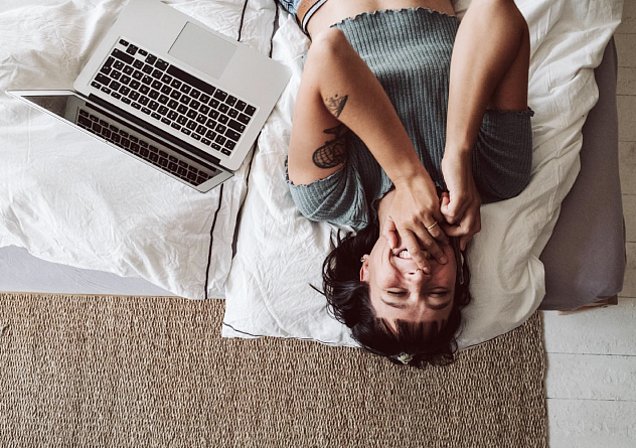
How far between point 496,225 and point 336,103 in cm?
36

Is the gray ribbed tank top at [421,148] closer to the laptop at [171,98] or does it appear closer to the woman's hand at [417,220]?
the woman's hand at [417,220]

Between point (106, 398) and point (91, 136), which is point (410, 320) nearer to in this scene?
point (91, 136)

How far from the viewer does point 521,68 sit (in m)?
0.97

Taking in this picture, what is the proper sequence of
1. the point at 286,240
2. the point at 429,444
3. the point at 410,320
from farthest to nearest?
the point at 429,444 < the point at 286,240 < the point at 410,320

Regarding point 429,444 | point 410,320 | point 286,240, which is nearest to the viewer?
point 410,320

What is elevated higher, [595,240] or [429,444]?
[595,240]

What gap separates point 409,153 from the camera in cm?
94

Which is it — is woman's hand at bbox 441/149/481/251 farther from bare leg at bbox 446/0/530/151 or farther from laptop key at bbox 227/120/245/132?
laptop key at bbox 227/120/245/132

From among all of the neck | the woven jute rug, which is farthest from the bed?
the woven jute rug

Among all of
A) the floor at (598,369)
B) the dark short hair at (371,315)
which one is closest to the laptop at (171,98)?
the dark short hair at (371,315)

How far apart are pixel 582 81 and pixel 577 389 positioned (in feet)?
2.59

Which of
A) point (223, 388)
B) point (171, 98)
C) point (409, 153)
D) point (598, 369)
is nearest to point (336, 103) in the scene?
point (409, 153)

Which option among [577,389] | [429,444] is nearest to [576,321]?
[577,389]

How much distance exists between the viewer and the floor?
4.58 feet
